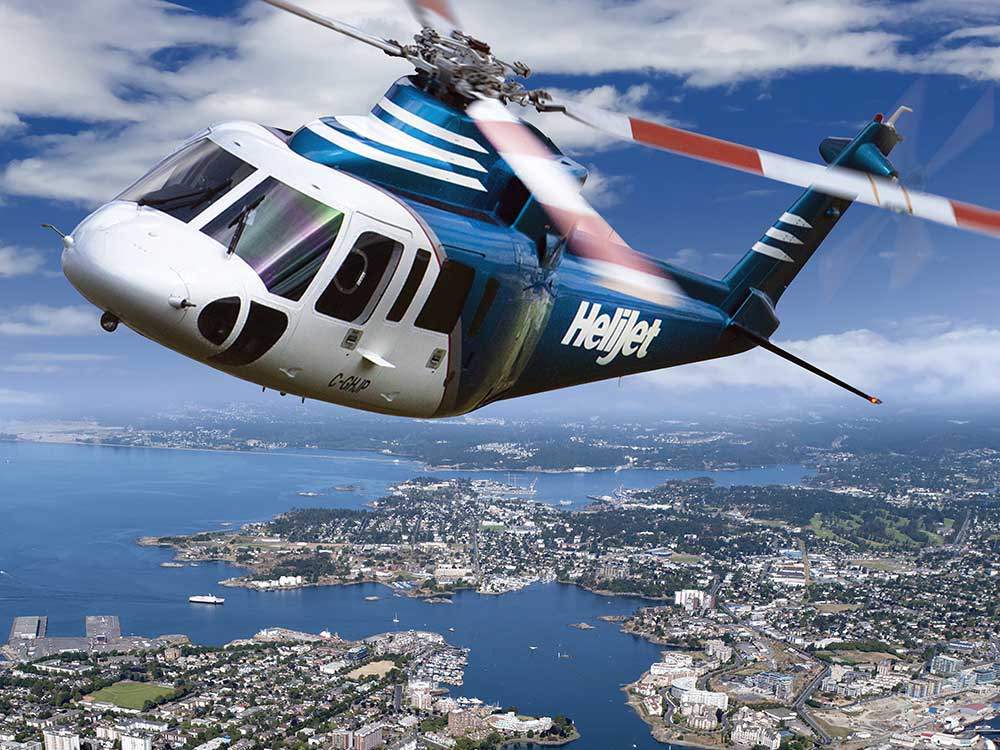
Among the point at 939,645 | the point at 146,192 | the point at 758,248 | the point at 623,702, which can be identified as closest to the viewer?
the point at 146,192

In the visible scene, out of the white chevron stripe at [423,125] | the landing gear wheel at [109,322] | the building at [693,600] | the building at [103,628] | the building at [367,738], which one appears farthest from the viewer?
the building at [693,600]

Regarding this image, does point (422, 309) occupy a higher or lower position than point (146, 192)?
lower

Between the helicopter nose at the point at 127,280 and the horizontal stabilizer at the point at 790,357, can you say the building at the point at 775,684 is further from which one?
the helicopter nose at the point at 127,280

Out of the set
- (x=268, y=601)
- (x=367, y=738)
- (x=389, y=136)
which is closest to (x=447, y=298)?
(x=389, y=136)

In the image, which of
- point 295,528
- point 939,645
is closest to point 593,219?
point 939,645

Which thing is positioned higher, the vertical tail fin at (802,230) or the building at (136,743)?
the vertical tail fin at (802,230)

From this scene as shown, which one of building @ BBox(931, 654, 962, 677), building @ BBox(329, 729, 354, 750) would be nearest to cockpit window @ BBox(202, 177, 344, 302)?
building @ BBox(329, 729, 354, 750)

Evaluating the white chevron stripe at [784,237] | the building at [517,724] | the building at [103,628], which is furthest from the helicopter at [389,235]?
the building at [103,628]

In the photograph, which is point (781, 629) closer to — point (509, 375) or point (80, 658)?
point (80, 658)
